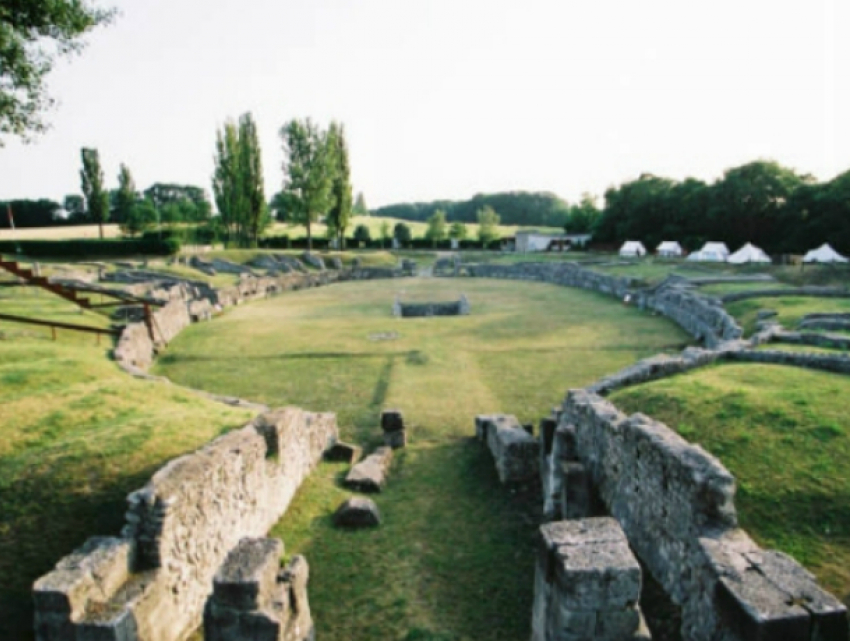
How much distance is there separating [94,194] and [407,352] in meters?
61.6

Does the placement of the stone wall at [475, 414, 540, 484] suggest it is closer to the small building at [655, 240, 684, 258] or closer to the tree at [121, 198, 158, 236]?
the small building at [655, 240, 684, 258]

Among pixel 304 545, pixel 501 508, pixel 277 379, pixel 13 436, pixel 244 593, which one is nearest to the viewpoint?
pixel 244 593

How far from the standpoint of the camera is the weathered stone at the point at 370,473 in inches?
442

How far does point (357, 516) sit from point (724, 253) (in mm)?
53242

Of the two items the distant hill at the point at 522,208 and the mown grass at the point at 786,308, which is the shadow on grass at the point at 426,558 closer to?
the mown grass at the point at 786,308

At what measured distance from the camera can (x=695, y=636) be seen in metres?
5.96

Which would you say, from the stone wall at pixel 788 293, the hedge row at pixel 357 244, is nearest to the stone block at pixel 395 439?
the stone wall at pixel 788 293

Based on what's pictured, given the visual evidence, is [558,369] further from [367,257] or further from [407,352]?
[367,257]

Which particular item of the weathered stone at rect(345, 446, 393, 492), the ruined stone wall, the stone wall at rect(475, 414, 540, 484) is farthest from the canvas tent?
the weathered stone at rect(345, 446, 393, 492)

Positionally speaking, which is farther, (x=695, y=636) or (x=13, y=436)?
(x=13, y=436)

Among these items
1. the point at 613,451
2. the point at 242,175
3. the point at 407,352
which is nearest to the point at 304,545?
the point at 613,451

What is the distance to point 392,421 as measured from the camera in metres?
13.5

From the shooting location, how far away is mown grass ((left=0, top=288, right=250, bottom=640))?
23.1 ft

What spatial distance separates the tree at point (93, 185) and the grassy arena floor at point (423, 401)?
136 feet
